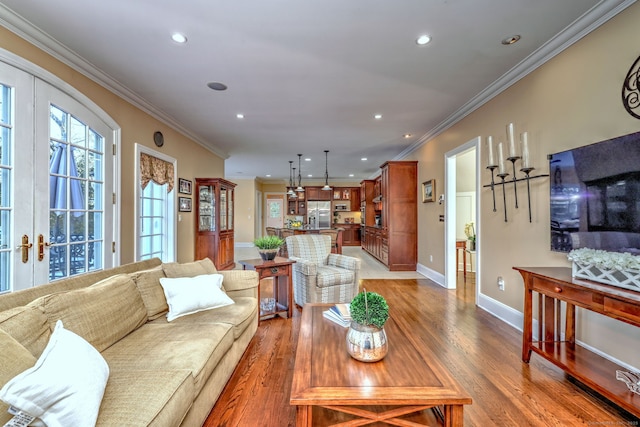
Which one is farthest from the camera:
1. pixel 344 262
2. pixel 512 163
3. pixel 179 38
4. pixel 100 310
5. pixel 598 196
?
pixel 344 262

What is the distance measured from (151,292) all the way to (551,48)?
404 cm

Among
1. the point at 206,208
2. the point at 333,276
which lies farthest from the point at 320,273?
the point at 206,208

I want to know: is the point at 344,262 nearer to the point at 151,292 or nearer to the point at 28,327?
the point at 151,292

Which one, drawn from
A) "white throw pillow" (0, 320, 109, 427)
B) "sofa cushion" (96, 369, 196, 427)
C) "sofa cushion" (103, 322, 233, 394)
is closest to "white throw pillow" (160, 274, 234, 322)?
"sofa cushion" (103, 322, 233, 394)

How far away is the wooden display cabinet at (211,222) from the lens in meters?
5.72

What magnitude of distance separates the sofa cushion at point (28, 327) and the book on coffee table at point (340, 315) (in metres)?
1.58

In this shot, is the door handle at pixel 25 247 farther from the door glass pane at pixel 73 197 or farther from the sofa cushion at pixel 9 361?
the sofa cushion at pixel 9 361

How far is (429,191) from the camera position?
5.47 metres

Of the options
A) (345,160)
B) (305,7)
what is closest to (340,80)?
(305,7)

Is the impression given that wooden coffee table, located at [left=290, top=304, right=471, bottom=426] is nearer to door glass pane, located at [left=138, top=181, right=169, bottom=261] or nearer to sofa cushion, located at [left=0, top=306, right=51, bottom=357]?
sofa cushion, located at [left=0, top=306, right=51, bottom=357]

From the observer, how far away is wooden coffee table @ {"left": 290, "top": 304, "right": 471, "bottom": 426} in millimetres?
1212

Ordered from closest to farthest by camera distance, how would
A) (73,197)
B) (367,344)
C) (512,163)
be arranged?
1. (367,344)
2. (73,197)
3. (512,163)

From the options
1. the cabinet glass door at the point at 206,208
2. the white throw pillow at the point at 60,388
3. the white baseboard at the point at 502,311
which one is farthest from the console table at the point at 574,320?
the cabinet glass door at the point at 206,208

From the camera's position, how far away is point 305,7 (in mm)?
2076
